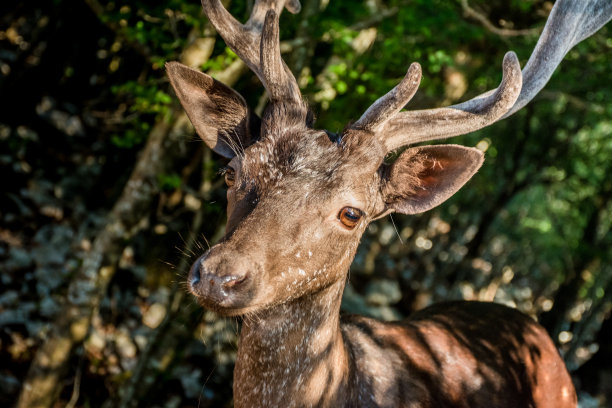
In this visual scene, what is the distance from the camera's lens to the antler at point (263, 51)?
3143 mm

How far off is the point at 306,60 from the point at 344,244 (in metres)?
2.95

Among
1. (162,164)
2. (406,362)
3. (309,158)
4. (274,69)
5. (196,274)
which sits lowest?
(162,164)

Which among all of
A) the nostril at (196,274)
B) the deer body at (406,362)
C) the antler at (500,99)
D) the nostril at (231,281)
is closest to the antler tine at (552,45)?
the antler at (500,99)

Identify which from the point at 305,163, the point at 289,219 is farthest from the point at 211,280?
the point at 305,163

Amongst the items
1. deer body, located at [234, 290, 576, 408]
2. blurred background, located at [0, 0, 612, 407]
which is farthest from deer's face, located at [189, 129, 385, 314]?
blurred background, located at [0, 0, 612, 407]

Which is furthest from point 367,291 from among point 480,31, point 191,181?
point 480,31

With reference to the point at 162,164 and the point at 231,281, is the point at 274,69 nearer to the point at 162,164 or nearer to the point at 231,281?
the point at 231,281

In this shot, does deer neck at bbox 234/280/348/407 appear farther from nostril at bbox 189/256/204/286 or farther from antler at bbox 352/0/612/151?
antler at bbox 352/0/612/151

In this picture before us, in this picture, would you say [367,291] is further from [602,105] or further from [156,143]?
[156,143]

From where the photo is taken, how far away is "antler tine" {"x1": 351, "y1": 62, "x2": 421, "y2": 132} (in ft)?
9.30

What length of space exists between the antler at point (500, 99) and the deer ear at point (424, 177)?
0.12 metres

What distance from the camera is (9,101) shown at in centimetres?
809

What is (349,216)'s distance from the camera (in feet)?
9.96

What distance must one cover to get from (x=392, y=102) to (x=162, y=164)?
2510 mm
